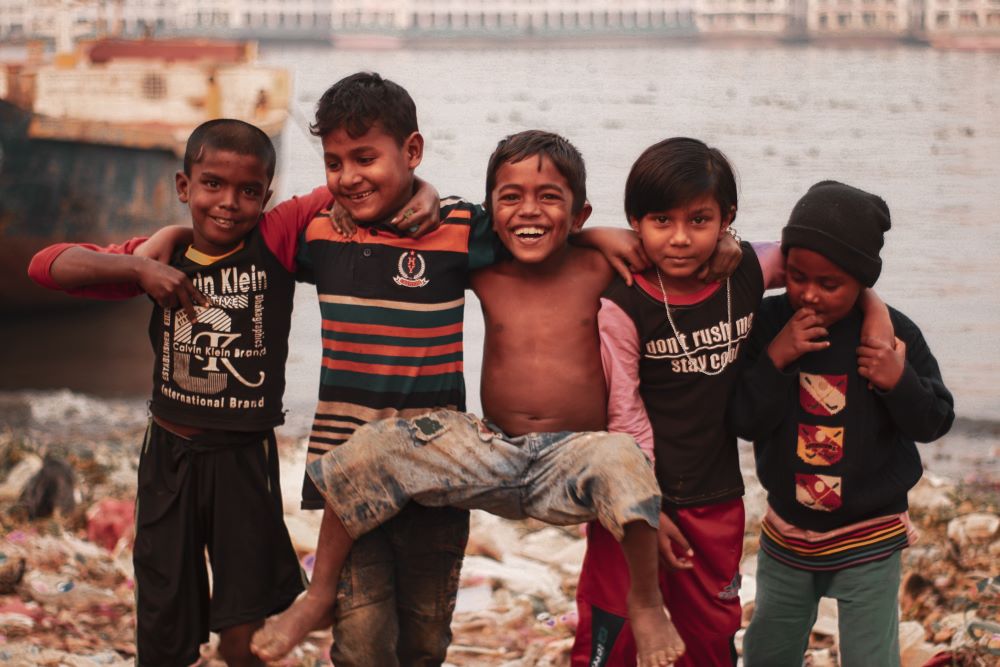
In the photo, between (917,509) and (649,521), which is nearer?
(649,521)

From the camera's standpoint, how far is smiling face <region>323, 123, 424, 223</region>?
2279mm

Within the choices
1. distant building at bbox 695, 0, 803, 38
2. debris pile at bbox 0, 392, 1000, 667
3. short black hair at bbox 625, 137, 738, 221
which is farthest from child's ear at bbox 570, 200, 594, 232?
distant building at bbox 695, 0, 803, 38

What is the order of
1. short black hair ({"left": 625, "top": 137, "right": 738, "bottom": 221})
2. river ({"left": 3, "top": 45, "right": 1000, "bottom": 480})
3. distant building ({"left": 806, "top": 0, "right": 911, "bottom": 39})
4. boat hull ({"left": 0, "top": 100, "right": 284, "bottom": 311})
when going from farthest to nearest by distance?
1. distant building ({"left": 806, "top": 0, "right": 911, "bottom": 39})
2. boat hull ({"left": 0, "top": 100, "right": 284, "bottom": 311})
3. river ({"left": 3, "top": 45, "right": 1000, "bottom": 480})
4. short black hair ({"left": 625, "top": 137, "right": 738, "bottom": 221})

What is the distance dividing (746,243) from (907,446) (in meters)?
0.56

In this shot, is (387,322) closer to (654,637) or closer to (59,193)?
(654,637)

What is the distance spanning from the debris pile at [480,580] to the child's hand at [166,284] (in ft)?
4.48

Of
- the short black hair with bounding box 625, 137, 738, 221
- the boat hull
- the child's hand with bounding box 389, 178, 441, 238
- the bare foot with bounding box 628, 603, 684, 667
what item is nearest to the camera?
the bare foot with bounding box 628, 603, 684, 667

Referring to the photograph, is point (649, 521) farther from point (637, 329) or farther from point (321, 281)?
point (321, 281)

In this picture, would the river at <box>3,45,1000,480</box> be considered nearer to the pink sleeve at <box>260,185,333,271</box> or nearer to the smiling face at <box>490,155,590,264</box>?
the pink sleeve at <box>260,185,333,271</box>

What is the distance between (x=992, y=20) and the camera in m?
17.3

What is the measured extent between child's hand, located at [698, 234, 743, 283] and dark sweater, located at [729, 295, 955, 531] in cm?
19

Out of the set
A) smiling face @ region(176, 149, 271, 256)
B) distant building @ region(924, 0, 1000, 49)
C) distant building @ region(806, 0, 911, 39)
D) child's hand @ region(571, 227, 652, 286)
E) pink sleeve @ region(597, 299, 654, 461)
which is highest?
distant building @ region(806, 0, 911, 39)

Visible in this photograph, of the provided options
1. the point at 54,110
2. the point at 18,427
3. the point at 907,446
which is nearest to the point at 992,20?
the point at 54,110

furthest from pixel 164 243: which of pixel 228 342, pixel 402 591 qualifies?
pixel 402 591
